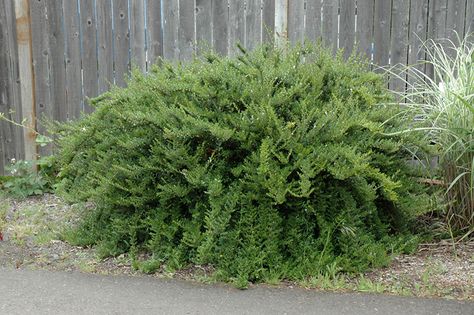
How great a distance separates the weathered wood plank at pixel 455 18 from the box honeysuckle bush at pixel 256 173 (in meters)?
1.52

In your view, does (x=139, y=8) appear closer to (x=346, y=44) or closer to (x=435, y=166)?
(x=346, y=44)

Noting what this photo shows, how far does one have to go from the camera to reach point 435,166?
560cm

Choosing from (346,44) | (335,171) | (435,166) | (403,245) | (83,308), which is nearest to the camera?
(83,308)

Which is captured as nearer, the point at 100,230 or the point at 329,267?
the point at 329,267

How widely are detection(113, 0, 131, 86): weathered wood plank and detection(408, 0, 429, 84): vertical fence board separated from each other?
3025 millimetres

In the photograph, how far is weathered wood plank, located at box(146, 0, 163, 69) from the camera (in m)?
7.11

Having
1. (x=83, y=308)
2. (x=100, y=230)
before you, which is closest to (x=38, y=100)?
(x=100, y=230)

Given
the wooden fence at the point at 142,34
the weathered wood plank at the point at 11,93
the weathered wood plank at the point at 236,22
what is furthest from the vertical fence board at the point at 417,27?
the weathered wood plank at the point at 11,93

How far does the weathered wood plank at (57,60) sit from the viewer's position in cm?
744

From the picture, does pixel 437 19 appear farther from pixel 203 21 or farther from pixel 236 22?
pixel 203 21

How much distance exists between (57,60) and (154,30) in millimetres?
1240

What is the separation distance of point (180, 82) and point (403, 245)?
2.13m

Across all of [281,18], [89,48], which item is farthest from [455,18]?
[89,48]

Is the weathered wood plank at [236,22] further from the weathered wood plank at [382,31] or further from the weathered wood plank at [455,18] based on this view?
the weathered wood plank at [455,18]
